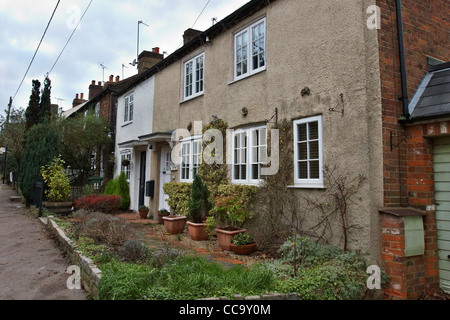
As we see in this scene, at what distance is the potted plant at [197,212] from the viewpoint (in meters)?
7.82

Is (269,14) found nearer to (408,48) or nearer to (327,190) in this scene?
(408,48)

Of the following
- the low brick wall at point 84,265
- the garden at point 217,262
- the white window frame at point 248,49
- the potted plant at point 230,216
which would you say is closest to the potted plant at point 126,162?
the garden at point 217,262

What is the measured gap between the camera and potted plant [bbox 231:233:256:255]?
632 centimetres

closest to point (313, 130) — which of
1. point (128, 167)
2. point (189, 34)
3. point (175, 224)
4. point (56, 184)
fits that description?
point (175, 224)

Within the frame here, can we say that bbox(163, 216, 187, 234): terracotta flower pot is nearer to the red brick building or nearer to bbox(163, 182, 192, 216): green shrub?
bbox(163, 182, 192, 216): green shrub

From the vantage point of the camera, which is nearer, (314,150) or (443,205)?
(443,205)

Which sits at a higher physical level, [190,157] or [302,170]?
[190,157]

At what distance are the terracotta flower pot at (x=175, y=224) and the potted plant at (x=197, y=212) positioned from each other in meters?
0.81

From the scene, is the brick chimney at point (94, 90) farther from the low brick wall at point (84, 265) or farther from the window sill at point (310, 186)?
the window sill at point (310, 186)

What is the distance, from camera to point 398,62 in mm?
5133

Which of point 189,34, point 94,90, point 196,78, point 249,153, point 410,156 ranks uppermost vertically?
point 94,90

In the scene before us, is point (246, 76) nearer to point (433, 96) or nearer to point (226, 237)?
point (226, 237)

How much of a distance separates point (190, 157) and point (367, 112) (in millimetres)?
6141

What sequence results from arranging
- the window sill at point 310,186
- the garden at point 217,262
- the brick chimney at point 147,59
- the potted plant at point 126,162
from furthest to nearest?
the brick chimney at point 147,59 → the potted plant at point 126,162 → the window sill at point 310,186 → the garden at point 217,262
